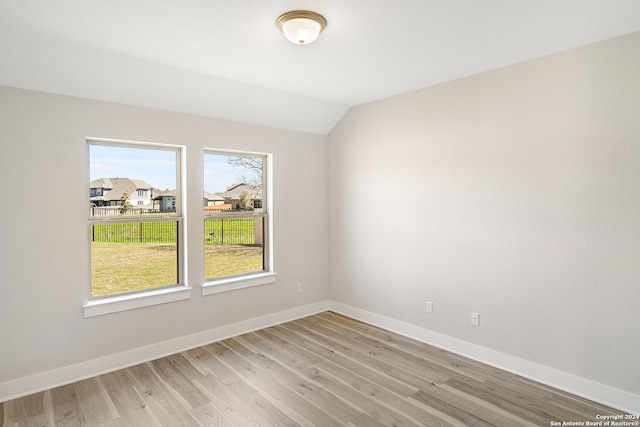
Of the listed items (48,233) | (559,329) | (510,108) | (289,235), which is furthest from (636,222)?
(48,233)

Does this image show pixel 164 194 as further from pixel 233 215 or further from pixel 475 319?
pixel 475 319

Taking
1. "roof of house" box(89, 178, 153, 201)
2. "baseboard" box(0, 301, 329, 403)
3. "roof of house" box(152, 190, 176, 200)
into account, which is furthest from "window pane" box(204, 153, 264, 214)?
"baseboard" box(0, 301, 329, 403)

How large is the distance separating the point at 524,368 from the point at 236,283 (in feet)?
9.39

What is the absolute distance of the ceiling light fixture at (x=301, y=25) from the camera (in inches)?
85.4

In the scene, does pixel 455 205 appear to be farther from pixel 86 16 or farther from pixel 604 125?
pixel 86 16

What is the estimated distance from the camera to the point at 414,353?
3449 millimetres

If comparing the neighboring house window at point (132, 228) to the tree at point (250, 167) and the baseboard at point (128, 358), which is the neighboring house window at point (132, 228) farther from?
the tree at point (250, 167)

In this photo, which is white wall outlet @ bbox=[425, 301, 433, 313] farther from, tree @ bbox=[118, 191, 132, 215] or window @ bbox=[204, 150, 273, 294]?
tree @ bbox=[118, 191, 132, 215]

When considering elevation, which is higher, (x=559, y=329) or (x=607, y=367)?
(x=559, y=329)

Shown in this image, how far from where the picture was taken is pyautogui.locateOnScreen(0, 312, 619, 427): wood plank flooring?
2.44m

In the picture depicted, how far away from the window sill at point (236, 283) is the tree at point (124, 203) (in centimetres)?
107

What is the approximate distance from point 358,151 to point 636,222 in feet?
8.92

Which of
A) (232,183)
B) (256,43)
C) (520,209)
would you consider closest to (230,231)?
(232,183)

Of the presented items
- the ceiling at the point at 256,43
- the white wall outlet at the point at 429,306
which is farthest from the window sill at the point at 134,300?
the white wall outlet at the point at 429,306
